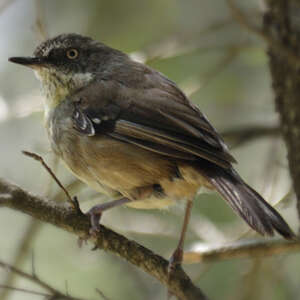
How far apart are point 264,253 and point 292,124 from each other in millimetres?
1075

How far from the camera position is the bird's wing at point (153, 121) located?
4152 mm

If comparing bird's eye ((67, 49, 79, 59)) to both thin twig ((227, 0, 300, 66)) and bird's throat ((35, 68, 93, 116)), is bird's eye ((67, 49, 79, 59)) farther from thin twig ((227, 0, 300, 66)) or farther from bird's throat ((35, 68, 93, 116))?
thin twig ((227, 0, 300, 66))

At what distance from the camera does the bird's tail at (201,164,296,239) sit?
3.56 metres

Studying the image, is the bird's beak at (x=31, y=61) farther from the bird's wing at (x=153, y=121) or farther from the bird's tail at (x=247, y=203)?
the bird's tail at (x=247, y=203)

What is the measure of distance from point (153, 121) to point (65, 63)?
3.80ft

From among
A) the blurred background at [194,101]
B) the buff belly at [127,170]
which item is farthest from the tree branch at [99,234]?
the blurred background at [194,101]

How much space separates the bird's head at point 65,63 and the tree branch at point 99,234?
1.39m

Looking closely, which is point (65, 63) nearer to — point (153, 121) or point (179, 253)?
point (153, 121)

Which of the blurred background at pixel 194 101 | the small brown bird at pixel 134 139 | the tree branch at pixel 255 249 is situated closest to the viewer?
the small brown bird at pixel 134 139

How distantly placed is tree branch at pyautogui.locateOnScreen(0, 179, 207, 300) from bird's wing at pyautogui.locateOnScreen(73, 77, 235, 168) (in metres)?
0.79

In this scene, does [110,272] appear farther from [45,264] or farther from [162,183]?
[162,183]

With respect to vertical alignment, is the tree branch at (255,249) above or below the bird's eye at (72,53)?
below

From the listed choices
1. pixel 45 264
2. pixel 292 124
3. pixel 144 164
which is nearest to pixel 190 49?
pixel 292 124

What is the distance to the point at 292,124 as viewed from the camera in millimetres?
4805
